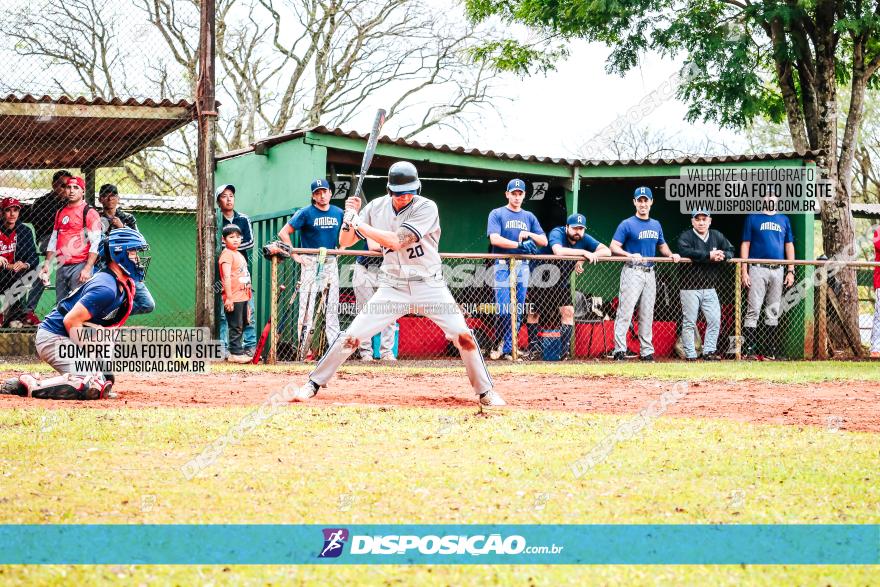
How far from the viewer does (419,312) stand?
26.2 feet

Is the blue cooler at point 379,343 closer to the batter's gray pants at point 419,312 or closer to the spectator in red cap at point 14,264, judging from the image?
the spectator in red cap at point 14,264

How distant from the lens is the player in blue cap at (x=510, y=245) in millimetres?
13398

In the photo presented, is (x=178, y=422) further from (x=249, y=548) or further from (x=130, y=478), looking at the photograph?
(x=249, y=548)

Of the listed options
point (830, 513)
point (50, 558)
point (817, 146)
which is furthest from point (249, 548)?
point (817, 146)

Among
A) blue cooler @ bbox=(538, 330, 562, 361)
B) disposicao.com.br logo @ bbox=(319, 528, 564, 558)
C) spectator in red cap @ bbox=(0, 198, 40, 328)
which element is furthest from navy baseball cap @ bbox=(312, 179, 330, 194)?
disposicao.com.br logo @ bbox=(319, 528, 564, 558)

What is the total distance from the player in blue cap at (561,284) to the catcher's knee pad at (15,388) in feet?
23.7

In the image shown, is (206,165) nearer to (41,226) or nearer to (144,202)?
(41,226)

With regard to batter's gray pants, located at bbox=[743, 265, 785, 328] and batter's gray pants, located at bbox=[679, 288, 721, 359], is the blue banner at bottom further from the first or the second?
batter's gray pants, located at bbox=[743, 265, 785, 328]

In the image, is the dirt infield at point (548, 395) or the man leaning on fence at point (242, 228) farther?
the man leaning on fence at point (242, 228)

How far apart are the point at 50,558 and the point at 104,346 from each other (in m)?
5.46

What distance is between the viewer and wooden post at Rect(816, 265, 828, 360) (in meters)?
Answer: 15.4

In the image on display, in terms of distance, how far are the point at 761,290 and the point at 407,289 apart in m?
8.38

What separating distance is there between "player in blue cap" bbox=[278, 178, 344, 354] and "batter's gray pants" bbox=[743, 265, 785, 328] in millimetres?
6192

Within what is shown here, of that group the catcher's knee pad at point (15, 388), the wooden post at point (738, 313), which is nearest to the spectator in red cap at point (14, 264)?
the catcher's knee pad at point (15, 388)
